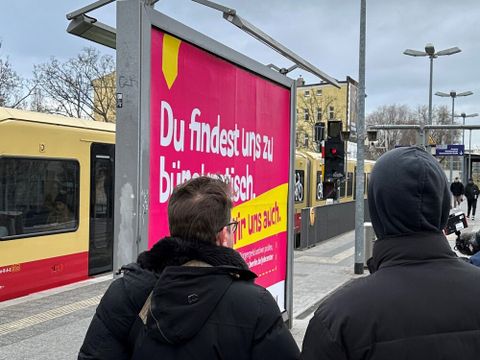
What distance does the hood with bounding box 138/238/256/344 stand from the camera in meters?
1.67

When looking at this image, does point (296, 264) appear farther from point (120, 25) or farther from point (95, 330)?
point (95, 330)

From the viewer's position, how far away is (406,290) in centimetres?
143

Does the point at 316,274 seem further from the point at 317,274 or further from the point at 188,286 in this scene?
the point at 188,286

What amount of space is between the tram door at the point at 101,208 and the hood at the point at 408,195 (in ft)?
25.2

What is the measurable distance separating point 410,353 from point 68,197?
25.0 feet

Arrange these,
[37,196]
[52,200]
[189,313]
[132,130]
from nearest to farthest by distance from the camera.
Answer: [189,313], [132,130], [37,196], [52,200]

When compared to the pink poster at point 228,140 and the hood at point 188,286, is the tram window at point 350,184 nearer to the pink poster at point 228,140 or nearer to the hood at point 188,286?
the pink poster at point 228,140

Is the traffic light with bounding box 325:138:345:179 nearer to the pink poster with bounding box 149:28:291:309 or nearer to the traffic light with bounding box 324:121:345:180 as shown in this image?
the traffic light with bounding box 324:121:345:180

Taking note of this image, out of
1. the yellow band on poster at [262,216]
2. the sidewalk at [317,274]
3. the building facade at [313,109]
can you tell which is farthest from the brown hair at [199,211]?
the building facade at [313,109]

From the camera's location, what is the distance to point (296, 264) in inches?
439

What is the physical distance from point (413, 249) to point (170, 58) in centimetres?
223

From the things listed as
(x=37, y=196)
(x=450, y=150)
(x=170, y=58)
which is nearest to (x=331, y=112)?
(x=450, y=150)

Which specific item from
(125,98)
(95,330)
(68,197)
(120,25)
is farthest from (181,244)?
(68,197)

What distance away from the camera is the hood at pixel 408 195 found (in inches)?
58.7
